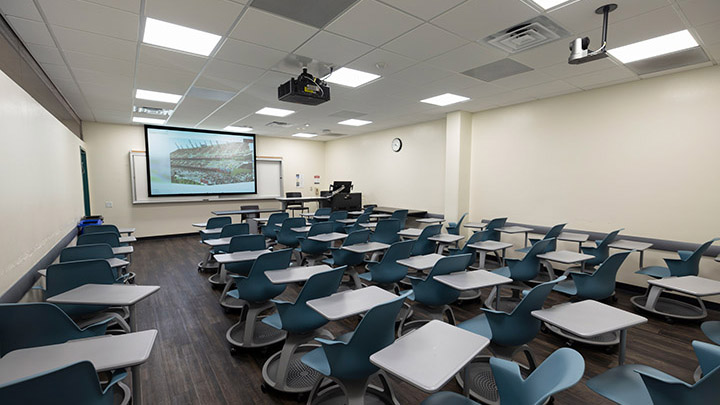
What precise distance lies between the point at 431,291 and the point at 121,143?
9.05m

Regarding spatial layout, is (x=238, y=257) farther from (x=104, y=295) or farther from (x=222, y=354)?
(x=104, y=295)

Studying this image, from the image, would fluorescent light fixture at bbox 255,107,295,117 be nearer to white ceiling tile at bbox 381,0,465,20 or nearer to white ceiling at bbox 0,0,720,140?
white ceiling at bbox 0,0,720,140

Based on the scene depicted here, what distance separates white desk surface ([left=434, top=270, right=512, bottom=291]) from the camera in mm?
2521

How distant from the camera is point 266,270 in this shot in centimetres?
297

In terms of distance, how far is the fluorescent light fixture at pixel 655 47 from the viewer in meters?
3.27

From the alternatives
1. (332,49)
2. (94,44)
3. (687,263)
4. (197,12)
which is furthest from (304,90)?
(687,263)

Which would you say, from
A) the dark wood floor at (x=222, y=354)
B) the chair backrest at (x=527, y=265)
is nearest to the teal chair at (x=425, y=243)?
the dark wood floor at (x=222, y=354)

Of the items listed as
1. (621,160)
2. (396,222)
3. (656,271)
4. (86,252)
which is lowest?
(656,271)

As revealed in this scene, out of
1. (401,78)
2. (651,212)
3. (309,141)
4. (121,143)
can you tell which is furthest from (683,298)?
(121,143)

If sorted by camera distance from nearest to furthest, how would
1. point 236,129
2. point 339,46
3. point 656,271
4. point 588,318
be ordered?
point 588,318, point 339,46, point 656,271, point 236,129

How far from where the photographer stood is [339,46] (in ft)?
11.2

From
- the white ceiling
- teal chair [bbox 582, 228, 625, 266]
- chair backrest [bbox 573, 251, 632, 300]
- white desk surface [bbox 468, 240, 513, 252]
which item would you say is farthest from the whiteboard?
chair backrest [bbox 573, 251, 632, 300]

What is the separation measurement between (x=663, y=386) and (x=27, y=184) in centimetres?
487

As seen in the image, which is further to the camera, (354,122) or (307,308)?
(354,122)
